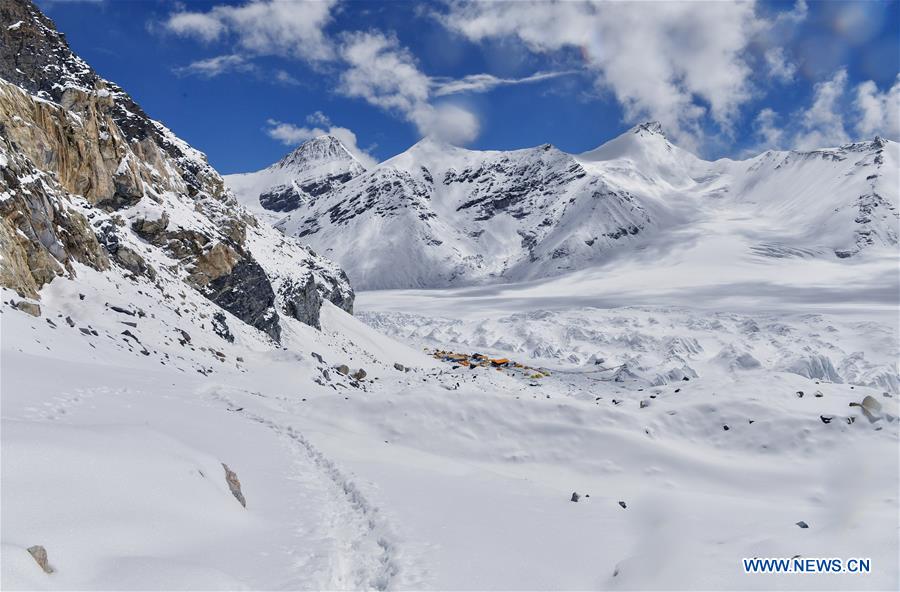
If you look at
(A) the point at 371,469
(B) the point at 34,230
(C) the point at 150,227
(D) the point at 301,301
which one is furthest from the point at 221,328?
(A) the point at 371,469

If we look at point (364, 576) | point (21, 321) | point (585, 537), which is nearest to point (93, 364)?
point (21, 321)

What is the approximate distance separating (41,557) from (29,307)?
62.8 feet

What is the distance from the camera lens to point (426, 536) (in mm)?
10977

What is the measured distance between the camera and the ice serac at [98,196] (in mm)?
26156

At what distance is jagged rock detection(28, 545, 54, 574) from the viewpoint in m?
6.05

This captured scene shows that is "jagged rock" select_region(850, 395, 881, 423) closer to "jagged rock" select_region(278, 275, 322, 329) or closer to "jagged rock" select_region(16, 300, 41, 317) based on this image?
"jagged rock" select_region(16, 300, 41, 317)

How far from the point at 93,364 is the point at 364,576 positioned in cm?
1543

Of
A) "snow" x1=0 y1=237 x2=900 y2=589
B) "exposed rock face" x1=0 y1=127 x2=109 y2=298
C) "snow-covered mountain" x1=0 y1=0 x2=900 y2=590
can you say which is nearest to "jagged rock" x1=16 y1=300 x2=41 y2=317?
"snow-covered mountain" x1=0 y1=0 x2=900 y2=590

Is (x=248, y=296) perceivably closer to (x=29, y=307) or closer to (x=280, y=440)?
(x=29, y=307)

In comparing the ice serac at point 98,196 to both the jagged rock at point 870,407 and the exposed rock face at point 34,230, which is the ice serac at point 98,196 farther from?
the jagged rock at point 870,407

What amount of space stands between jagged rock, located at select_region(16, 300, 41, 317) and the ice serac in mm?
983

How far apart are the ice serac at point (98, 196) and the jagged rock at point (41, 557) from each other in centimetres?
1936

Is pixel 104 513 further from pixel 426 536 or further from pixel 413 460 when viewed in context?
pixel 413 460

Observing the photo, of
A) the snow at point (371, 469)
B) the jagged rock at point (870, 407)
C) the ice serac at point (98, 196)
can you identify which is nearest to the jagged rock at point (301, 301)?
the ice serac at point (98, 196)
